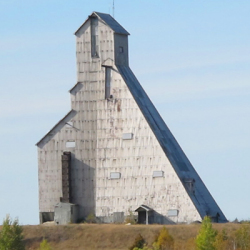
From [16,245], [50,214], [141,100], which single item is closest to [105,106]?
[141,100]

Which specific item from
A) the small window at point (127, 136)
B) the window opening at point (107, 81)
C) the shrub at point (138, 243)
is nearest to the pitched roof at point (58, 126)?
the window opening at point (107, 81)

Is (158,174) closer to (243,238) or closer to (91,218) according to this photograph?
(91,218)

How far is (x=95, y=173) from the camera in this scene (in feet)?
345

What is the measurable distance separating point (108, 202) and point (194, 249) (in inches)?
673

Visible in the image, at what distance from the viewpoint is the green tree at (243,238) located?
90.2m

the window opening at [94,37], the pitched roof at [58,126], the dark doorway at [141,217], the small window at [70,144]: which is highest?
the window opening at [94,37]

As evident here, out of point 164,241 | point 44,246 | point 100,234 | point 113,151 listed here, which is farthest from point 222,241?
point 113,151

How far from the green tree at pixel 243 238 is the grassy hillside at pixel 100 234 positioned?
1948mm

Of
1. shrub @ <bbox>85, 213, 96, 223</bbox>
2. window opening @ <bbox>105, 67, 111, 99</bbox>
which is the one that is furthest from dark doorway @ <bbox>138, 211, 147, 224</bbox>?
window opening @ <bbox>105, 67, 111, 99</bbox>

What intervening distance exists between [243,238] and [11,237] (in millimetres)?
17260

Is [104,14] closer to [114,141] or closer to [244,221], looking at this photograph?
[114,141]

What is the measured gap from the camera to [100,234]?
9712 cm

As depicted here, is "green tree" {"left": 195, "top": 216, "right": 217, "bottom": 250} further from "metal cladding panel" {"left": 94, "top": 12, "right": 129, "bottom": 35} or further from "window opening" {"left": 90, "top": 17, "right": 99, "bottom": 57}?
"metal cladding panel" {"left": 94, "top": 12, "right": 129, "bottom": 35}

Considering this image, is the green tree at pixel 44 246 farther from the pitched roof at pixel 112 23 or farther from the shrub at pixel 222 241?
the pitched roof at pixel 112 23
